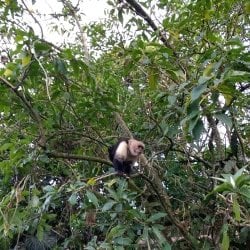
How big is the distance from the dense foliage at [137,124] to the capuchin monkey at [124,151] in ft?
0.33

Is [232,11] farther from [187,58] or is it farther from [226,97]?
[226,97]

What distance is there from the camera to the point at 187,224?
9.64ft

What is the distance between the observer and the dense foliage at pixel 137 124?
222cm

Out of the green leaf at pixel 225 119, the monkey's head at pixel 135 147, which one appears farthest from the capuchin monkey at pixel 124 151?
the green leaf at pixel 225 119

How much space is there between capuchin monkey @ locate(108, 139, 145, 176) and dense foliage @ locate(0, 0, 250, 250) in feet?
0.33

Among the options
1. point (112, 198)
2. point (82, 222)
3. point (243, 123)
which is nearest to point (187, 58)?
point (243, 123)

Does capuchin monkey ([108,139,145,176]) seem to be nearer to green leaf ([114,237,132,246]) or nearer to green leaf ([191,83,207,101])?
green leaf ([114,237,132,246])

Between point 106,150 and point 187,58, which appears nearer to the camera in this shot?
point 187,58

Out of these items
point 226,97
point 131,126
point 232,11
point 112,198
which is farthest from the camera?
point 131,126

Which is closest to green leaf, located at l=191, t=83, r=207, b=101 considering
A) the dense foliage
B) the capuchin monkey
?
the dense foliage

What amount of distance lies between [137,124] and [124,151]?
446 mm

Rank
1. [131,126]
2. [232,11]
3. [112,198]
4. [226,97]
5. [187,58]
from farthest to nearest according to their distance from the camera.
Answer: [131,126], [232,11], [187,58], [112,198], [226,97]

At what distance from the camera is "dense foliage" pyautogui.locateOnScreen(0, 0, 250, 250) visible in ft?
7.29

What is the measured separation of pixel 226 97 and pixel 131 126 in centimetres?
183
